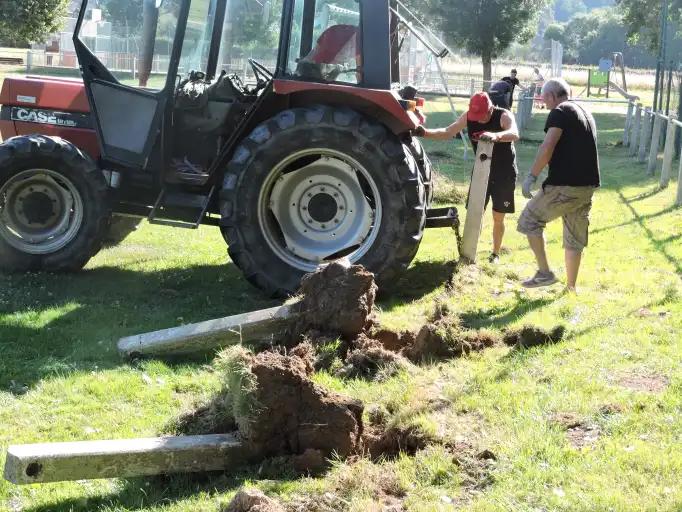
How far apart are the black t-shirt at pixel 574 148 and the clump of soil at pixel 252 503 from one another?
14.6ft

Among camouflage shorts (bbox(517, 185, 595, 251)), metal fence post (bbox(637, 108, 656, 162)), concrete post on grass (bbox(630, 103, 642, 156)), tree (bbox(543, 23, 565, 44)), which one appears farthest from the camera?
tree (bbox(543, 23, 565, 44))

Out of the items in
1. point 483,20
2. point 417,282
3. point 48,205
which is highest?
point 483,20

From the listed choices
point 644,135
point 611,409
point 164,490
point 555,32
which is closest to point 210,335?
point 164,490

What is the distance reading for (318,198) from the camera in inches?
309

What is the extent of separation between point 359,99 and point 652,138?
422 inches

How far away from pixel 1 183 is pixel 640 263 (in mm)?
5896

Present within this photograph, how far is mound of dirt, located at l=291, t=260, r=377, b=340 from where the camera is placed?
6.04 meters

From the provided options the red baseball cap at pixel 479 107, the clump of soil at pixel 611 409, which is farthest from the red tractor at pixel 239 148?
the clump of soil at pixel 611 409

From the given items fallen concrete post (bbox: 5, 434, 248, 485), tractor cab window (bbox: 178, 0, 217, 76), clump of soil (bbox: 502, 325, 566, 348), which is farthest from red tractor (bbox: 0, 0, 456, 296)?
fallen concrete post (bbox: 5, 434, 248, 485)

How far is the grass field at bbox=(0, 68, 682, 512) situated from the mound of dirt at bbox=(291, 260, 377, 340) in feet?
1.66

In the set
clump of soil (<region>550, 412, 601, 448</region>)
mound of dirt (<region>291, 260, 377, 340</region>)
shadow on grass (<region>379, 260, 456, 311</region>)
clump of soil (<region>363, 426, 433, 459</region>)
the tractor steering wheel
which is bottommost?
shadow on grass (<region>379, 260, 456, 311</region>)

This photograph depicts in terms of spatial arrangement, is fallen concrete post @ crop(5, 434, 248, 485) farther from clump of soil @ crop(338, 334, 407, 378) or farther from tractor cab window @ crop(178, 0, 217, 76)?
tractor cab window @ crop(178, 0, 217, 76)

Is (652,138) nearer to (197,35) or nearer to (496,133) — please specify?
(496,133)

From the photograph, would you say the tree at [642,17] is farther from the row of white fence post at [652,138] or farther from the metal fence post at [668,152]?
the metal fence post at [668,152]
